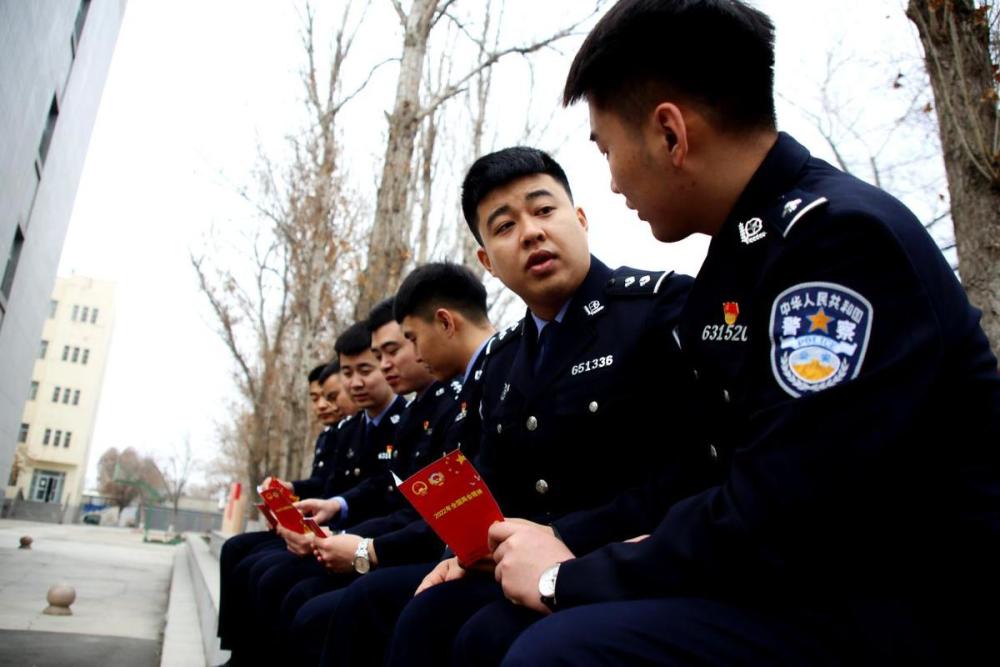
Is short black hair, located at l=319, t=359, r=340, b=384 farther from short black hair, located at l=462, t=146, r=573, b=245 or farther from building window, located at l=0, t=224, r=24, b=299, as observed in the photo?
short black hair, located at l=462, t=146, r=573, b=245

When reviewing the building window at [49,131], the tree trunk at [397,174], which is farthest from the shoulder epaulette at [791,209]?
the building window at [49,131]

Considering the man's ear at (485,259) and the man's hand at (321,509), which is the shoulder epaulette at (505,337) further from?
the man's hand at (321,509)

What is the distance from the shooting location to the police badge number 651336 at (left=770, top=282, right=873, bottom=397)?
90 cm

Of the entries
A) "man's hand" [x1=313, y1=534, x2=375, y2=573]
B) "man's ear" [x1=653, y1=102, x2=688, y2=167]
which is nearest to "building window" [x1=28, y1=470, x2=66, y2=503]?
"man's hand" [x1=313, y1=534, x2=375, y2=573]

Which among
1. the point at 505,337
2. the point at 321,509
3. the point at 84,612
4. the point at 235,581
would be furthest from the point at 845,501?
the point at 84,612

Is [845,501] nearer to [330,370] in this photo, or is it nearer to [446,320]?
[446,320]

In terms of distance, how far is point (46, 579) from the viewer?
786 cm

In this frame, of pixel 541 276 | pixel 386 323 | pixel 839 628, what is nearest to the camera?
pixel 839 628

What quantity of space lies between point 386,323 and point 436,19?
482cm

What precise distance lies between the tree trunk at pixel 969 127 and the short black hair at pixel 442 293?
3187 mm

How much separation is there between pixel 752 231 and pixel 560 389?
735 millimetres

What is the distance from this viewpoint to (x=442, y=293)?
3100 mm

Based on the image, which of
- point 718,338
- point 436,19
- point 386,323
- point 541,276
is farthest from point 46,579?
point 718,338

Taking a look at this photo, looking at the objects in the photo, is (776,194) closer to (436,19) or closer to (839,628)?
(839,628)
